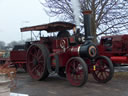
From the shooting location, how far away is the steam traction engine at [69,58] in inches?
284

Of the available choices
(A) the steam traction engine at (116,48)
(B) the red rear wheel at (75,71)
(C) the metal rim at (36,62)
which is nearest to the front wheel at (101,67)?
(B) the red rear wheel at (75,71)

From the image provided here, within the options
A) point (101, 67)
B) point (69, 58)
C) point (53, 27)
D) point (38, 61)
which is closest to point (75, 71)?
point (69, 58)

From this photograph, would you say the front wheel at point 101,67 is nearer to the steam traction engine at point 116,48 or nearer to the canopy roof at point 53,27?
the steam traction engine at point 116,48

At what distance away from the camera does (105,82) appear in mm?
7586

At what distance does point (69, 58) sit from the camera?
26.5 ft

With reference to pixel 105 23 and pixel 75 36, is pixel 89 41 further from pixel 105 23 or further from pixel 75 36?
pixel 105 23

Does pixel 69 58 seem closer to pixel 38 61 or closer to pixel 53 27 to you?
pixel 38 61

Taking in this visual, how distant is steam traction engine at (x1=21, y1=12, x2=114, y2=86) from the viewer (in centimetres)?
720

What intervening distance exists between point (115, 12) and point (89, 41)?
4877 millimetres

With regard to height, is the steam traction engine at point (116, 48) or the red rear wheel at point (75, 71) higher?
the steam traction engine at point (116, 48)

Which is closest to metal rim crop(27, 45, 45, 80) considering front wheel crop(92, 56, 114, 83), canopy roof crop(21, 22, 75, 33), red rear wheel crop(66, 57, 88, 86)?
canopy roof crop(21, 22, 75, 33)

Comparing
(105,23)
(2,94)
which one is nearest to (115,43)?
(105,23)

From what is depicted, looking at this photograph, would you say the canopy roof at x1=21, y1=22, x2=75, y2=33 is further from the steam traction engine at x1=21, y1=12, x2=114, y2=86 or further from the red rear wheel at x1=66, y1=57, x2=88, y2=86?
the red rear wheel at x1=66, y1=57, x2=88, y2=86

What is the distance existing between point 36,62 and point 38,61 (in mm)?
122
